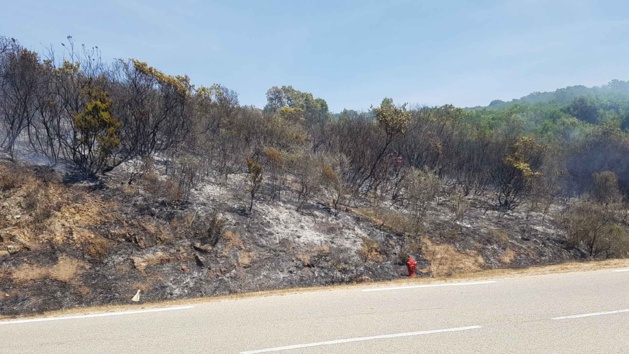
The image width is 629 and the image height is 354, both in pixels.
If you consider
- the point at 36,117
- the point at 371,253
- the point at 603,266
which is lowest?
the point at 603,266

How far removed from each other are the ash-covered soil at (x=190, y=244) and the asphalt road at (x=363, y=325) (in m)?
1.49

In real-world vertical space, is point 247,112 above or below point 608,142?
above

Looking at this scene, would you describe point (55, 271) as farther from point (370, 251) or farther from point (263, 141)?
point (263, 141)

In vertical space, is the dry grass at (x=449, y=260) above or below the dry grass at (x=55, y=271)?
below

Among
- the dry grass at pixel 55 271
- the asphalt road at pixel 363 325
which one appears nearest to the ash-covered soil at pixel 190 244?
the dry grass at pixel 55 271

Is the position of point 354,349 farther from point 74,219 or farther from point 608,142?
point 608,142

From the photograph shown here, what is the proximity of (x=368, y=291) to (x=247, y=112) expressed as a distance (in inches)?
579

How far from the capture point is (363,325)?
6.06 metres

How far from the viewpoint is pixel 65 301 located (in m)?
7.88

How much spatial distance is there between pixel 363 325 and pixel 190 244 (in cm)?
601

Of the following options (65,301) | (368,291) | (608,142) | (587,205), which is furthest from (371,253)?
(608,142)

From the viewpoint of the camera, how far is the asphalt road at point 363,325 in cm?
523

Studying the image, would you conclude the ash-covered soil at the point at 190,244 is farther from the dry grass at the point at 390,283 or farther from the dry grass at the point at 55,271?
the dry grass at the point at 390,283

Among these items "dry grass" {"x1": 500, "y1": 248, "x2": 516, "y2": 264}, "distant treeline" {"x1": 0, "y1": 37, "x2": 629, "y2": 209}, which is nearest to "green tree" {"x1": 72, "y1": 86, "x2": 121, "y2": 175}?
"distant treeline" {"x1": 0, "y1": 37, "x2": 629, "y2": 209}
